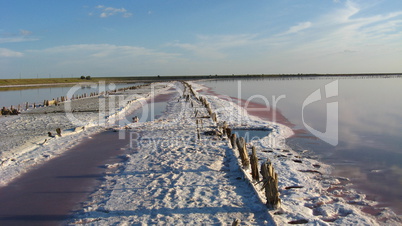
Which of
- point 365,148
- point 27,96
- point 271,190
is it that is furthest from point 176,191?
point 27,96

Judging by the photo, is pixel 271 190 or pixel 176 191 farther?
pixel 176 191

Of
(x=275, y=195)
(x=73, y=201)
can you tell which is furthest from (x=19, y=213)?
(x=275, y=195)

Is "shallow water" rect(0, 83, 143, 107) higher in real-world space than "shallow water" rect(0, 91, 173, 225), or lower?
higher

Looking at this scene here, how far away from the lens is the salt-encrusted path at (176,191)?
523cm

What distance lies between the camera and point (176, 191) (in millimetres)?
6328

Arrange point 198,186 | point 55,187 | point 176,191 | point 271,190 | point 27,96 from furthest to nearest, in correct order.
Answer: point 27,96
point 55,187
point 198,186
point 176,191
point 271,190

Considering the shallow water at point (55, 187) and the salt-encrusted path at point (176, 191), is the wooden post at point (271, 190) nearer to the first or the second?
the salt-encrusted path at point (176, 191)

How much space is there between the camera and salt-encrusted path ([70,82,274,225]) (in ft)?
17.1

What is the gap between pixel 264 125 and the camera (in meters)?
14.5

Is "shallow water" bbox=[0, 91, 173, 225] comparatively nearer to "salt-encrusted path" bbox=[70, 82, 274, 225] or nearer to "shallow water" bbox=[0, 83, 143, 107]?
"salt-encrusted path" bbox=[70, 82, 274, 225]

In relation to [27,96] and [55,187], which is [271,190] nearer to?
[55,187]

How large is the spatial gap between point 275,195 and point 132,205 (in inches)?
108

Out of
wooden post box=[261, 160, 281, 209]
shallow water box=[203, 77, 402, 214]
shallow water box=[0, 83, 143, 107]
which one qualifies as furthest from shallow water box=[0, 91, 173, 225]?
shallow water box=[0, 83, 143, 107]

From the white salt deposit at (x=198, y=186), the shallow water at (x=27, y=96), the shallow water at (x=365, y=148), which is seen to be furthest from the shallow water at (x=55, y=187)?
the shallow water at (x=27, y=96)
